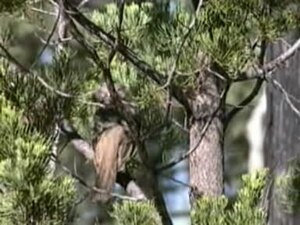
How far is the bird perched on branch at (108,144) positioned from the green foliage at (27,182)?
0.28 m

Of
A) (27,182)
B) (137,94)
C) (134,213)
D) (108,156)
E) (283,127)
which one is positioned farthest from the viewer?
(283,127)

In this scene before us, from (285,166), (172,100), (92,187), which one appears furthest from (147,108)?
(285,166)

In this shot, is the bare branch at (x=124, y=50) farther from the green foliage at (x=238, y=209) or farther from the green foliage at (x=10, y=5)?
the green foliage at (x=238, y=209)

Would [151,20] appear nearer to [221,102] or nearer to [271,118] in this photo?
[221,102]

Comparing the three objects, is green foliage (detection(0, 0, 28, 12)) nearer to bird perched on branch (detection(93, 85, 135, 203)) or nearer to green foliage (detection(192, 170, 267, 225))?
bird perched on branch (detection(93, 85, 135, 203))

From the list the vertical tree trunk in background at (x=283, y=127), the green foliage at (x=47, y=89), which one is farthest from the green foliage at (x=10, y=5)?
the vertical tree trunk in background at (x=283, y=127)

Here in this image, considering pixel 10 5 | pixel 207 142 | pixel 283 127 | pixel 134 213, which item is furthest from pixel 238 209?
pixel 283 127

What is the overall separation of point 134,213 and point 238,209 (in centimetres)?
17

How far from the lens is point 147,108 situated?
203 cm

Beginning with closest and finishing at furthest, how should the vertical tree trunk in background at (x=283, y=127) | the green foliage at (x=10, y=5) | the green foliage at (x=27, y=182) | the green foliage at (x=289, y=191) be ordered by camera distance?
the green foliage at (x=27, y=182) → the green foliage at (x=10, y=5) → the green foliage at (x=289, y=191) → the vertical tree trunk in background at (x=283, y=127)

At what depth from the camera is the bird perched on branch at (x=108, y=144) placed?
2.05 meters

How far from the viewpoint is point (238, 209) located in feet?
5.94

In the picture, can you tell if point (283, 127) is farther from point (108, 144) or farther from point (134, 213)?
point (134, 213)

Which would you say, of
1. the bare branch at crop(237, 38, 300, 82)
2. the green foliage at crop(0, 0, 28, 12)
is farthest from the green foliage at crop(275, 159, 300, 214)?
the green foliage at crop(0, 0, 28, 12)
